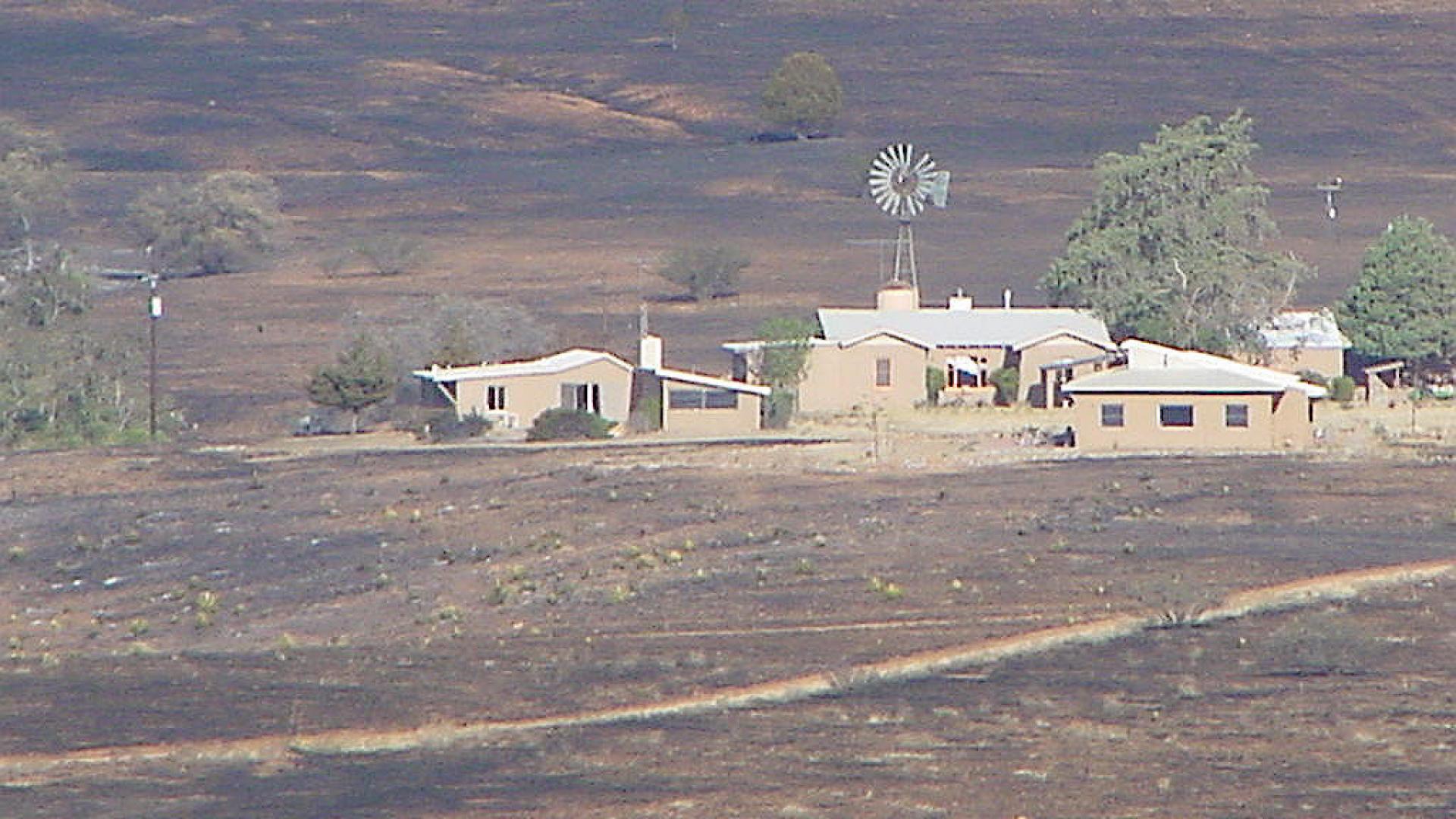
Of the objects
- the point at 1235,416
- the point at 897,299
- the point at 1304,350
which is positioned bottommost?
the point at 1235,416

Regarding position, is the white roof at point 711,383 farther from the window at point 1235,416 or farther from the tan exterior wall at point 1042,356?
the window at point 1235,416

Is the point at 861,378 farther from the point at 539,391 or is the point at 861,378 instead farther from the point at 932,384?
the point at 539,391

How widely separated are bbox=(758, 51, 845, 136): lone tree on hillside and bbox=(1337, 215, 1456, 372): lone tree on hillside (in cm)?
4781

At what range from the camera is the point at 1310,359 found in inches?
2483

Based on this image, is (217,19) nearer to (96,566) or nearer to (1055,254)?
(1055,254)

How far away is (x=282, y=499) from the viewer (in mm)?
44312

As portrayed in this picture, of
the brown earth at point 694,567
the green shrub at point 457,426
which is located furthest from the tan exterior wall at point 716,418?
the green shrub at point 457,426

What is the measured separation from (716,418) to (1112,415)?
9218mm

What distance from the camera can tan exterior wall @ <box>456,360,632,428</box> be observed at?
5634 cm

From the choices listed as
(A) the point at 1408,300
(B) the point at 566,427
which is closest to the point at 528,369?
(B) the point at 566,427

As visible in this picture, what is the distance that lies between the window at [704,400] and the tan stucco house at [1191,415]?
27.3 feet

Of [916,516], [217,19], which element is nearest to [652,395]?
[916,516]

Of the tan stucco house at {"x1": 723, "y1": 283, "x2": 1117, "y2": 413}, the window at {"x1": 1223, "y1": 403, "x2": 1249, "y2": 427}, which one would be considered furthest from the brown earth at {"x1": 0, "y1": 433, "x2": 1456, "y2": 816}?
the tan stucco house at {"x1": 723, "y1": 283, "x2": 1117, "y2": 413}

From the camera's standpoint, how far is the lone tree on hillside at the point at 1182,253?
63.0 m
